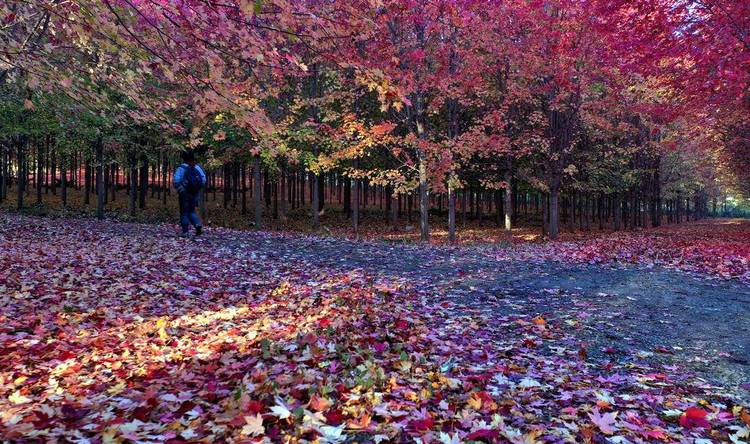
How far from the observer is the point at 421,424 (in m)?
2.87

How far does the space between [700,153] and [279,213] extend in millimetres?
30733

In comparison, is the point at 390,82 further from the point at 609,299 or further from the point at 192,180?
the point at 192,180

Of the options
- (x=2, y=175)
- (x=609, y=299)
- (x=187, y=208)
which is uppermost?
(x=2, y=175)

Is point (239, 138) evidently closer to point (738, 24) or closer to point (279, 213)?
point (279, 213)

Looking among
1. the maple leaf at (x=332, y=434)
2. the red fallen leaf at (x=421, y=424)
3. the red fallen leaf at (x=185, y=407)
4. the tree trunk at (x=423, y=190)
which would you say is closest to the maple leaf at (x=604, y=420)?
the red fallen leaf at (x=421, y=424)

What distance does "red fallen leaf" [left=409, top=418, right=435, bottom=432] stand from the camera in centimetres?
283

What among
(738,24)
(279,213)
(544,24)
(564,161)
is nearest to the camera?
(738,24)

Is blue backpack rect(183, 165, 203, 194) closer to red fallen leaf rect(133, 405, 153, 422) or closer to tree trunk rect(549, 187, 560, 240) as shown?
red fallen leaf rect(133, 405, 153, 422)

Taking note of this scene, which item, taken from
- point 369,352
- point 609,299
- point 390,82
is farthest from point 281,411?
point 609,299

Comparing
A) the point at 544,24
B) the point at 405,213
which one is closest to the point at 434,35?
the point at 544,24

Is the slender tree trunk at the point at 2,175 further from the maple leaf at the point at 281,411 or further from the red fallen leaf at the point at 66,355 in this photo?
the maple leaf at the point at 281,411

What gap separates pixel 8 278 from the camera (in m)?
7.06

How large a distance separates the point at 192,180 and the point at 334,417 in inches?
392

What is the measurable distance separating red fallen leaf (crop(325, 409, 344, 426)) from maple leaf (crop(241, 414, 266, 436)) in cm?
42
